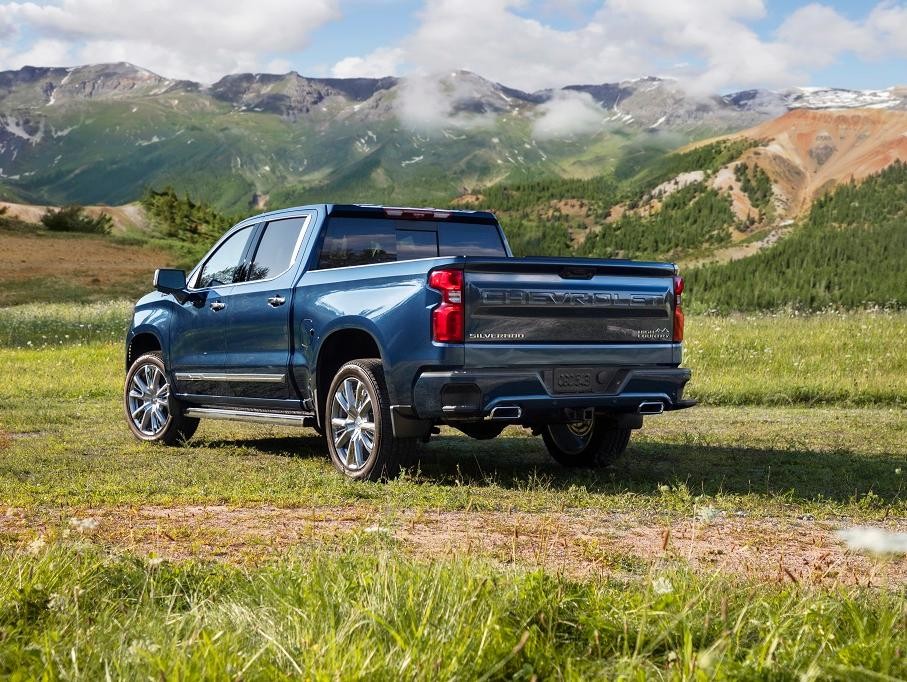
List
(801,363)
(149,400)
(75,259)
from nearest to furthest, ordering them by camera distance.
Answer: (149,400)
(801,363)
(75,259)

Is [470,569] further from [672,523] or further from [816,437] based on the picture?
[816,437]

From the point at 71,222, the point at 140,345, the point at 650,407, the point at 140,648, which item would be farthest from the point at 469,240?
the point at 71,222

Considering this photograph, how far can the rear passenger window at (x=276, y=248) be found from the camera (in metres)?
9.64

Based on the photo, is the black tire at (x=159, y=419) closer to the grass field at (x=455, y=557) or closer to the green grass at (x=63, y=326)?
the grass field at (x=455, y=557)

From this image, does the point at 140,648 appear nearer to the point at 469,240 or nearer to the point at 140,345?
the point at 469,240

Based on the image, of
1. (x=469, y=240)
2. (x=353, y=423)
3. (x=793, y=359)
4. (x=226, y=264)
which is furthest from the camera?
(x=793, y=359)

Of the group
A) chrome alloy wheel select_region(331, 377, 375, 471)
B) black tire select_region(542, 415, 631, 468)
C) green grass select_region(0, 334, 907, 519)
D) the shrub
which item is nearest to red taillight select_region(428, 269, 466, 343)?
chrome alloy wheel select_region(331, 377, 375, 471)

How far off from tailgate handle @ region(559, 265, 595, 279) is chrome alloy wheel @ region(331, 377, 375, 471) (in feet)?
5.49

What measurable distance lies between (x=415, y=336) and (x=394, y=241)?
82.8 inches

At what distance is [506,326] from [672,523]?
1887 mm

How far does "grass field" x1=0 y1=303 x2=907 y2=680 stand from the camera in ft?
10.8

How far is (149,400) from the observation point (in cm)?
1153

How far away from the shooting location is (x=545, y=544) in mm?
5352

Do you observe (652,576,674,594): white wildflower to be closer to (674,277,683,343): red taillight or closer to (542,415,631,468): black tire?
(674,277,683,343): red taillight
